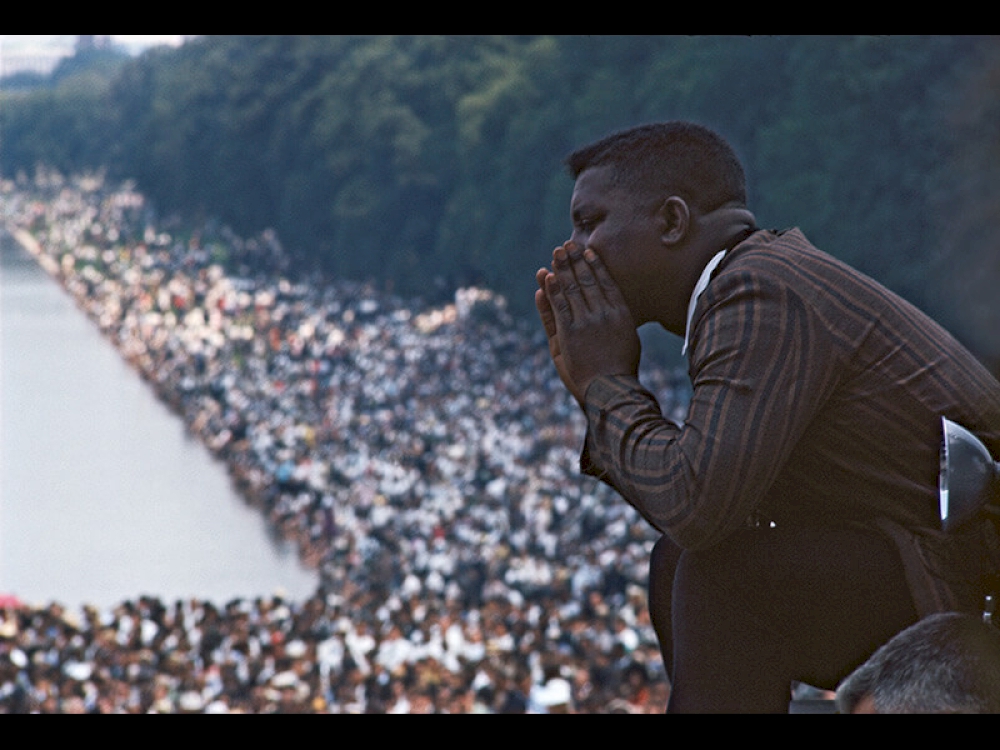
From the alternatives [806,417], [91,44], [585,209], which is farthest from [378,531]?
[91,44]

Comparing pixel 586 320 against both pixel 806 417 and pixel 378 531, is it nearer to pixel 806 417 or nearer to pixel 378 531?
pixel 806 417

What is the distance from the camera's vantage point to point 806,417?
181 centimetres

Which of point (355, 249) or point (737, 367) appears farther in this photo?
point (355, 249)

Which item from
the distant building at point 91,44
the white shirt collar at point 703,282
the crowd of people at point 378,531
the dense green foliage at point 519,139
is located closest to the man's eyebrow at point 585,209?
the white shirt collar at point 703,282

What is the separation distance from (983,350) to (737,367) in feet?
48.8

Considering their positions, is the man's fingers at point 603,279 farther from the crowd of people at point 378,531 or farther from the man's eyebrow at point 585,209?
the crowd of people at point 378,531

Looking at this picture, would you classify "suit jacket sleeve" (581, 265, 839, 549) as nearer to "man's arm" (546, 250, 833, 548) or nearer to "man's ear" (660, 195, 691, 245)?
"man's arm" (546, 250, 833, 548)

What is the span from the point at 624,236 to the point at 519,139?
28.1m

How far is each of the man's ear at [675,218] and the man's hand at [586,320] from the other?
93 millimetres

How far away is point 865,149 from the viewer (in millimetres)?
20688

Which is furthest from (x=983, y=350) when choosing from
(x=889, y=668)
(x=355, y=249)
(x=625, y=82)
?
(x=355, y=249)

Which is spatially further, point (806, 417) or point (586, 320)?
point (586, 320)

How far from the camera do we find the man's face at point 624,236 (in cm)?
198
